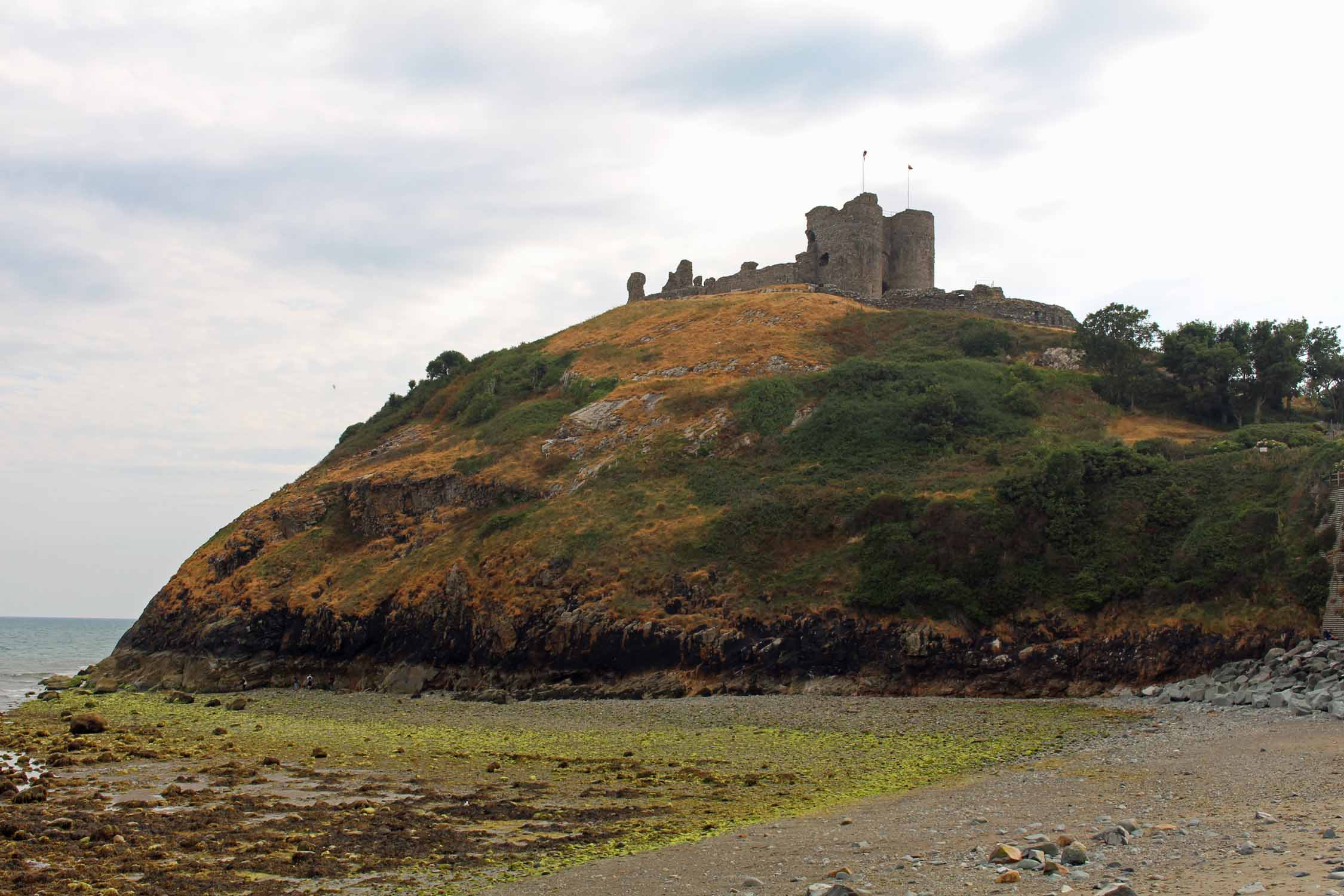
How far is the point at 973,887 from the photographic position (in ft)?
37.7

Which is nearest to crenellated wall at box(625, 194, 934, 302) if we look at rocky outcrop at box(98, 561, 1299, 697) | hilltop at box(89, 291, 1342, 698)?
hilltop at box(89, 291, 1342, 698)

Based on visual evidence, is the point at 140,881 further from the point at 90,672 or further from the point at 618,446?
the point at 90,672

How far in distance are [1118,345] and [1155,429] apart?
6.81 metres

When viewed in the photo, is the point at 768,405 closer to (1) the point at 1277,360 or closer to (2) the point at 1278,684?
(1) the point at 1277,360

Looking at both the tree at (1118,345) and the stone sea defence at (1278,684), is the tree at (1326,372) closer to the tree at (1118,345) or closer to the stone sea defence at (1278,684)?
the tree at (1118,345)

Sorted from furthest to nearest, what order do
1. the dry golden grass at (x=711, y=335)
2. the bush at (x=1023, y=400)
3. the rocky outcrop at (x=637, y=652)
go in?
the dry golden grass at (x=711, y=335) < the bush at (x=1023, y=400) < the rocky outcrop at (x=637, y=652)

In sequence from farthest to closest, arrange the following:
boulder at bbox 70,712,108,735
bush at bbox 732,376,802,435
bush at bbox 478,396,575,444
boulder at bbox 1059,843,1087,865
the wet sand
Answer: bush at bbox 478,396,575,444, bush at bbox 732,376,802,435, boulder at bbox 70,712,108,735, the wet sand, boulder at bbox 1059,843,1087,865

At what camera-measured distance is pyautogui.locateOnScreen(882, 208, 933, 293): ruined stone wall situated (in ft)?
252

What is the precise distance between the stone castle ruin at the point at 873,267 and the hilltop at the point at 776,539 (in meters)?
5.19

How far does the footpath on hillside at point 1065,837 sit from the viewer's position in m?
11.4

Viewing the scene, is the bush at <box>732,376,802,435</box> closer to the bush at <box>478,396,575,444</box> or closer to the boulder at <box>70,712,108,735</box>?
the bush at <box>478,396,575,444</box>

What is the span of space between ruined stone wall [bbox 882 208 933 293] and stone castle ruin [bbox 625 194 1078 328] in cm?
4

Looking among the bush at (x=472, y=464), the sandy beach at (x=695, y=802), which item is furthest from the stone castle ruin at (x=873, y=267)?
the sandy beach at (x=695, y=802)

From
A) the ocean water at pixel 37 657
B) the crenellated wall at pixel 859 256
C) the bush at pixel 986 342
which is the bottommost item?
the ocean water at pixel 37 657
